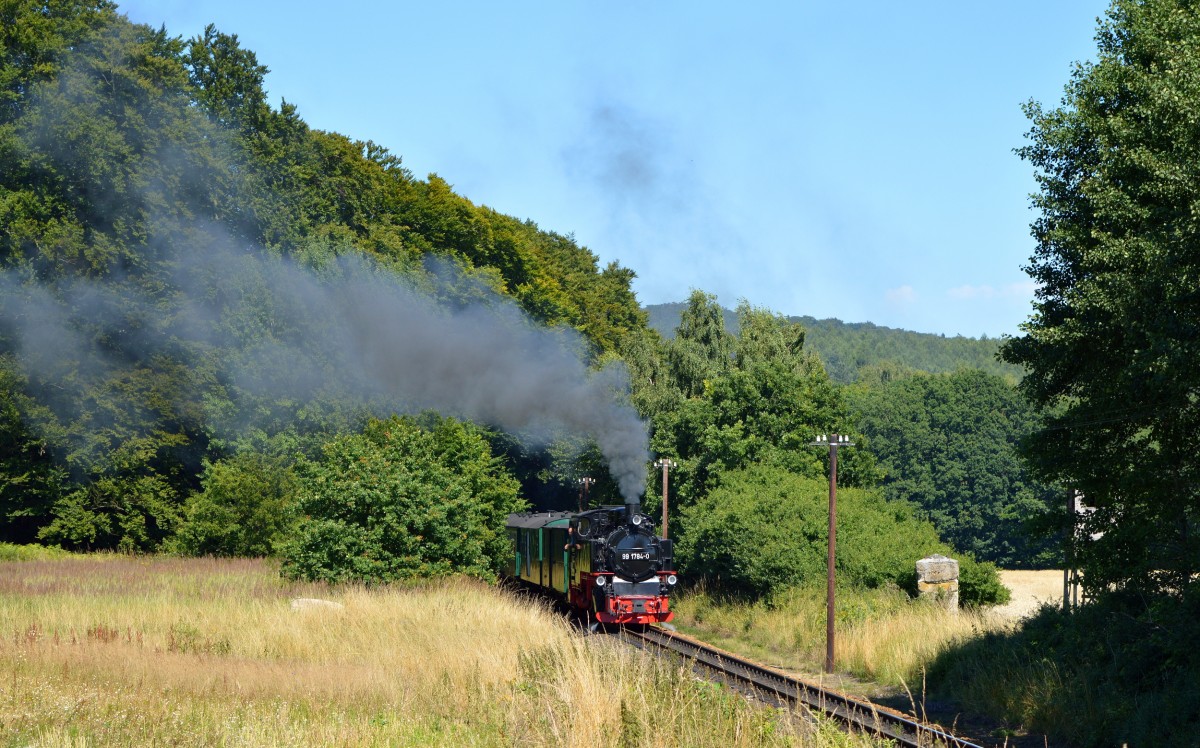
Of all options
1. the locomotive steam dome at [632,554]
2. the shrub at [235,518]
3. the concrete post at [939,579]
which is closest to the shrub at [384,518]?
the locomotive steam dome at [632,554]

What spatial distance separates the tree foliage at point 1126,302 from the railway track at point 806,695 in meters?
4.72

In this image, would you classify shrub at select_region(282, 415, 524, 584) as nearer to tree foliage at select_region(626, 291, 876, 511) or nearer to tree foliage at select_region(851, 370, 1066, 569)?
tree foliage at select_region(626, 291, 876, 511)

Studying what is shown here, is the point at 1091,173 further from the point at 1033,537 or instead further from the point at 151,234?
the point at 151,234

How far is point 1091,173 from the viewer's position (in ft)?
65.4

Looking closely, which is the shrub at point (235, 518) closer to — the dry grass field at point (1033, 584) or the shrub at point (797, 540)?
the shrub at point (797, 540)

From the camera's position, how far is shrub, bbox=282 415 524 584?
28.8 m

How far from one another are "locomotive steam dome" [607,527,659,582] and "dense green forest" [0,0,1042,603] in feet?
19.6

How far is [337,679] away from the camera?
49.5 feet

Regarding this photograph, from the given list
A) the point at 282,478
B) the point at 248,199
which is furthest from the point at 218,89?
the point at 282,478

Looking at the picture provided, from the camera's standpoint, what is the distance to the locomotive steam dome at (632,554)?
86.4 ft

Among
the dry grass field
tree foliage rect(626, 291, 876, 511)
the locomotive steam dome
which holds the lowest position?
the dry grass field

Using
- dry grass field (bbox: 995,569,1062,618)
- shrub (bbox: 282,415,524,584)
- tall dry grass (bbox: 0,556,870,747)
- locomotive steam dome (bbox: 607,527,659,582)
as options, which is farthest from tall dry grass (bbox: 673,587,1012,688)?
dry grass field (bbox: 995,569,1062,618)

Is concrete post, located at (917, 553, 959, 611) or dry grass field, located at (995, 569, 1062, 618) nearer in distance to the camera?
concrete post, located at (917, 553, 959, 611)

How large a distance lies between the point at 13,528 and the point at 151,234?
1412 cm
